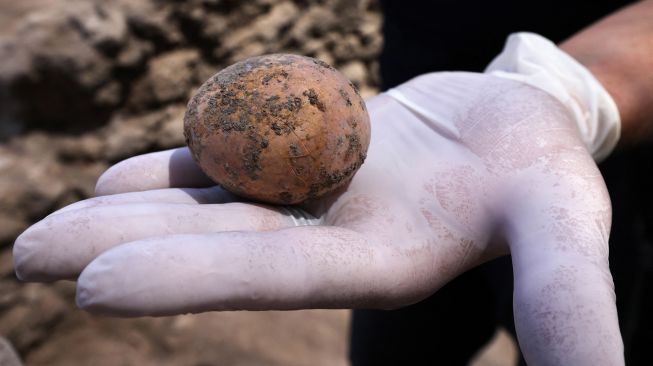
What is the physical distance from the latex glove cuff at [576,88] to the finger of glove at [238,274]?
598mm

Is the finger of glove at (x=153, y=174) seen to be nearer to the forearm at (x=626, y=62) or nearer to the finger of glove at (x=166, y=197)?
the finger of glove at (x=166, y=197)

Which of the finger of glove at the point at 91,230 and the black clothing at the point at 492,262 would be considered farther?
the black clothing at the point at 492,262

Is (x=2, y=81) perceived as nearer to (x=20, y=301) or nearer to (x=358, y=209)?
(x=20, y=301)

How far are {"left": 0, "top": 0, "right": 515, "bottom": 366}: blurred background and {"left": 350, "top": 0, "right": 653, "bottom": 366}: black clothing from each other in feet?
2.46

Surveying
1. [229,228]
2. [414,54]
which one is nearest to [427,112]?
[229,228]

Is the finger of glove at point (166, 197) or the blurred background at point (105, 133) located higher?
the finger of glove at point (166, 197)

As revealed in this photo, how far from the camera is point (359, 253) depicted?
1041mm

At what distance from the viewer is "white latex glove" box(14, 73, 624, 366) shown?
2.97 feet

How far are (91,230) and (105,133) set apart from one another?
187 cm

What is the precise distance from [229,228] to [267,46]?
229cm

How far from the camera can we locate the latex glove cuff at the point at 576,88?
1336 mm

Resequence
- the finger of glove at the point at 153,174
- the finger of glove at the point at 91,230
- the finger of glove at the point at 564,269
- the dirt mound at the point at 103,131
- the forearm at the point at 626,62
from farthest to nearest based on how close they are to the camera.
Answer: the dirt mound at the point at 103,131 < the forearm at the point at 626,62 < the finger of glove at the point at 153,174 < the finger of glove at the point at 91,230 < the finger of glove at the point at 564,269

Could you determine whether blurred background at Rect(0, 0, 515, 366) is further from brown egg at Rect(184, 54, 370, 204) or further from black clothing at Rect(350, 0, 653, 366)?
brown egg at Rect(184, 54, 370, 204)

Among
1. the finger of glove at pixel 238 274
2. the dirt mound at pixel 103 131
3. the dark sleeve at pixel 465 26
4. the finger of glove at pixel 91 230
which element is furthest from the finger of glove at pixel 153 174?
the dirt mound at pixel 103 131
